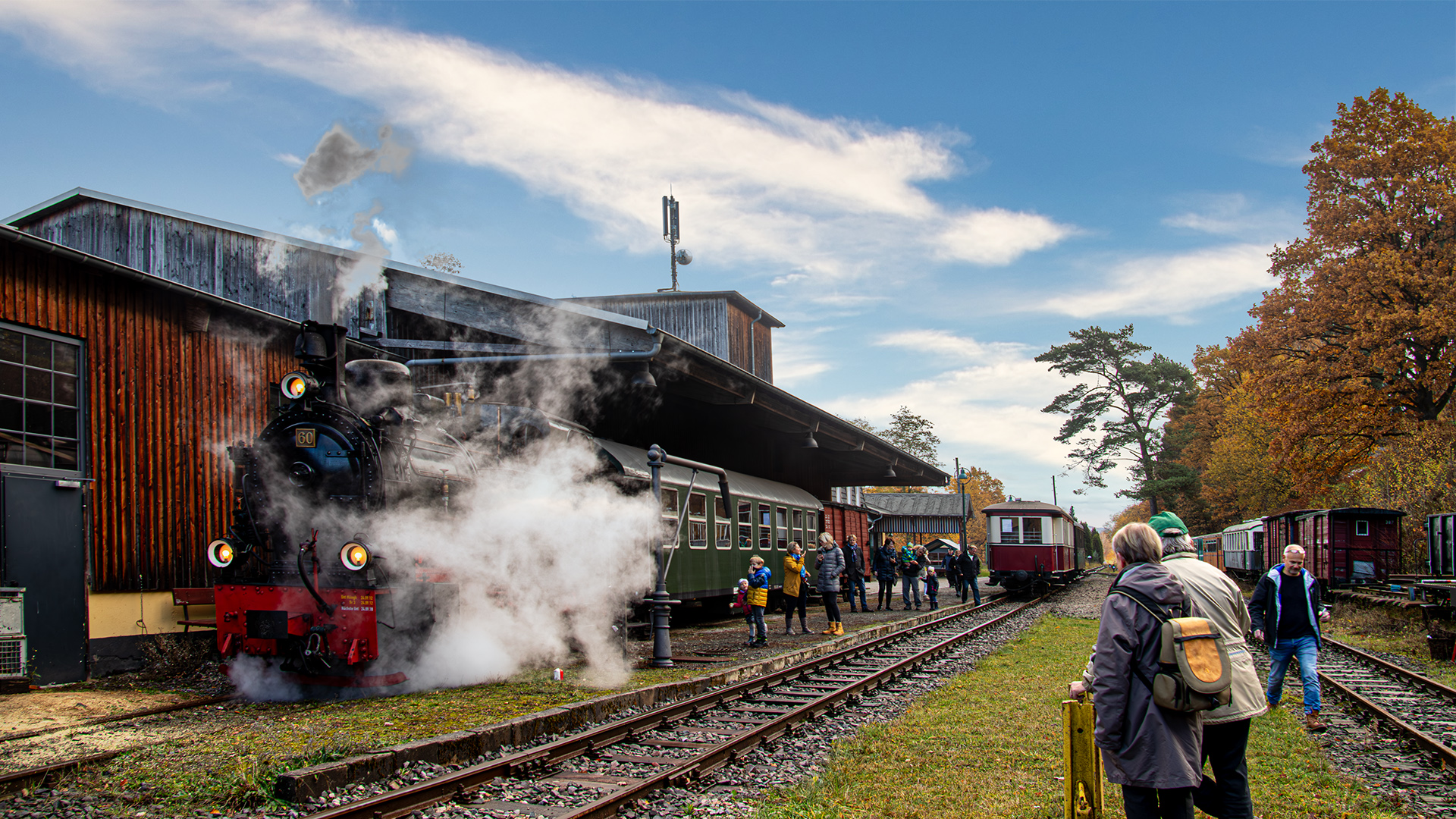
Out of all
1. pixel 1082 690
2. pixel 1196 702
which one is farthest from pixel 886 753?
pixel 1196 702

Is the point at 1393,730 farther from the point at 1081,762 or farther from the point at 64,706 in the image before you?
the point at 64,706

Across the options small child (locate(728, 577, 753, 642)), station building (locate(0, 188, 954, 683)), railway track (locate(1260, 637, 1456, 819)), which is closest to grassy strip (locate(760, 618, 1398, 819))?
railway track (locate(1260, 637, 1456, 819))

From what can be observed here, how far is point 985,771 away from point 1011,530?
2164cm

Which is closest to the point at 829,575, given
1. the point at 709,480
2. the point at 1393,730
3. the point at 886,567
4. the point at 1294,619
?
the point at 709,480

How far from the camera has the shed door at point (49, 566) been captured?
8.84 meters

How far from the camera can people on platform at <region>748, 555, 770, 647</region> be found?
11.7 meters

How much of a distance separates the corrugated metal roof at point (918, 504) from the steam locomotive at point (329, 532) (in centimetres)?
5061

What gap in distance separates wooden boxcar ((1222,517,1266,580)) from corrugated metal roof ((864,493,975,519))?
23.3m

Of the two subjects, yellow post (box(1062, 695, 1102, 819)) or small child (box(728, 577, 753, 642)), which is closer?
yellow post (box(1062, 695, 1102, 819))

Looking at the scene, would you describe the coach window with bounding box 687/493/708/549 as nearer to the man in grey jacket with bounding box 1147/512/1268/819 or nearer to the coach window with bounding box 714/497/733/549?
the coach window with bounding box 714/497/733/549

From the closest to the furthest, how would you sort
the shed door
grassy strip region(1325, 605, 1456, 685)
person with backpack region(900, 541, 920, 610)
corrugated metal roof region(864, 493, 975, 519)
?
1. the shed door
2. grassy strip region(1325, 605, 1456, 685)
3. person with backpack region(900, 541, 920, 610)
4. corrugated metal roof region(864, 493, 975, 519)

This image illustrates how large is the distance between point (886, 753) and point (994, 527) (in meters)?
21.3

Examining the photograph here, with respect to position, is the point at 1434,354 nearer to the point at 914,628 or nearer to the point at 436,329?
the point at 914,628

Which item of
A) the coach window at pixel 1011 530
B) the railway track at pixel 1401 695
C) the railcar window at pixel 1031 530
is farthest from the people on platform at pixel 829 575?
the railcar window at pixel 1031 530
